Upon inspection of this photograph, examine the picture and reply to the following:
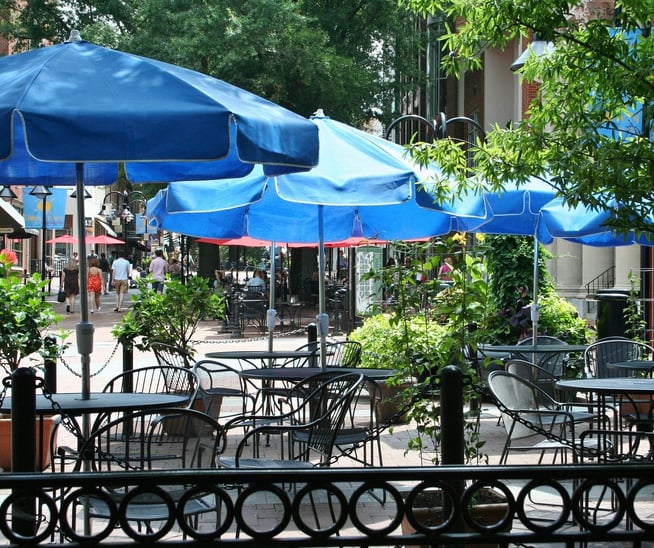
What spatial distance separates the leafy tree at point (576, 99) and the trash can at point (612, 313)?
7713 millimetres

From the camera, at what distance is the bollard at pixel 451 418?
445cm

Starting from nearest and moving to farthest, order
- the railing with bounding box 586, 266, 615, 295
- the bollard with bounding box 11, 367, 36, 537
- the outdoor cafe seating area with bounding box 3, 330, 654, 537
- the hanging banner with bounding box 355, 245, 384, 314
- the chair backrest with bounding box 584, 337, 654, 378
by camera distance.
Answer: the bollard with bounding box 11, 367, 36, 537, the outdoor cafe seating area with bounding box 3, 330, 654, 537, the chair backrest with bounding box 584, 337, 654, 378, the hanging banner with bounding box 355, 245, 384, 314, the railing with bounding box 586, 266, 615, 295

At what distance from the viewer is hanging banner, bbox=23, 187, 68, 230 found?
36.4m

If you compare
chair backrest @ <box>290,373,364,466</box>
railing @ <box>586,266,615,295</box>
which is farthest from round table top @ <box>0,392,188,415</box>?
railing @ <box>586,266,615,295</box>

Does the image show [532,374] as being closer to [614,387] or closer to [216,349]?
[614,387]

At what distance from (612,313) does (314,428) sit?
25.4 ft

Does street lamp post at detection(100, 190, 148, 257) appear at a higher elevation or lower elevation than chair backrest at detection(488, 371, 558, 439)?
higher

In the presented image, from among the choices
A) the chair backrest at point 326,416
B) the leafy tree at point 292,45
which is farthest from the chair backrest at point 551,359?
the leafy tree at point 292,45

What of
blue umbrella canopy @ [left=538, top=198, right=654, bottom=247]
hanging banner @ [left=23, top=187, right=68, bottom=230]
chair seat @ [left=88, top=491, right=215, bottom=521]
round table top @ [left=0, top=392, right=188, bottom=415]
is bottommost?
chair seat @ [left=88, top=491, right=215, bottom=521]

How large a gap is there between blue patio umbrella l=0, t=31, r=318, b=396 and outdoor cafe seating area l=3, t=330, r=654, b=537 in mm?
871

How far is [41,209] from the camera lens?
3659 cm

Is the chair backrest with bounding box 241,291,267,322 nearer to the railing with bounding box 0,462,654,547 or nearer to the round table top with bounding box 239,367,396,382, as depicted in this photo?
the round table top with bounding box 239,367,396,382

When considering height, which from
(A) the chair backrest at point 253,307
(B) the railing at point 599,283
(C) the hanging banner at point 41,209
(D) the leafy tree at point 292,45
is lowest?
(A) the chair backrest at point 253,307

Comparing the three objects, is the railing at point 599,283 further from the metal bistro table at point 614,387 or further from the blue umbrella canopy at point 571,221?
the metal bistro table at point 614,387
